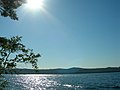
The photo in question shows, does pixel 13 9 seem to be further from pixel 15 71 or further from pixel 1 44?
pixel 15 71

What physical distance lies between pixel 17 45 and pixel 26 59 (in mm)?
768

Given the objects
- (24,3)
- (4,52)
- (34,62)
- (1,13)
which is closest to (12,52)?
(4,52)

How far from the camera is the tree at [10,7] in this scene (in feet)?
44.8

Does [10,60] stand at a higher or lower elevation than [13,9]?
lower

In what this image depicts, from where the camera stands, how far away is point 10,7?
14.1 m

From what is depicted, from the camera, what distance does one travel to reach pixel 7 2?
13.8 metres

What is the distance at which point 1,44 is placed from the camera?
11.8m

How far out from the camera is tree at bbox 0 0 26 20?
1364cm

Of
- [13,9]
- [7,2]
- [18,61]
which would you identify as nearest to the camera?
[18,61]

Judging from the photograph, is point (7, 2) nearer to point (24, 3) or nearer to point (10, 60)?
point (24, 3)

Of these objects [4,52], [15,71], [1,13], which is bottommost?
[15,71]

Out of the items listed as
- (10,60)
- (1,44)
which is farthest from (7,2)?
(10,60)

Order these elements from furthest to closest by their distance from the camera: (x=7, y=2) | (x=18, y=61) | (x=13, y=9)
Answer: (x=13, y=9)
(x=7, y=2)
(x=18, y=61)

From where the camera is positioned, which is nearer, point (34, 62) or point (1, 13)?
point (34, 62)
